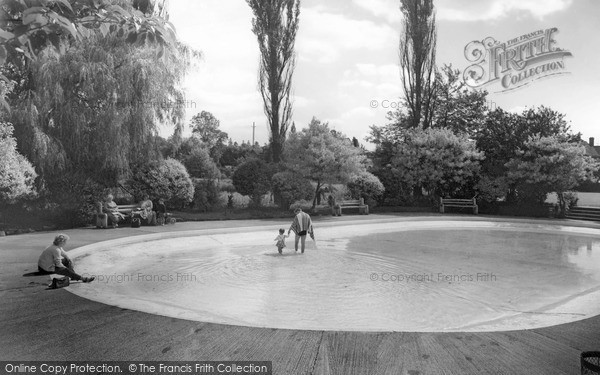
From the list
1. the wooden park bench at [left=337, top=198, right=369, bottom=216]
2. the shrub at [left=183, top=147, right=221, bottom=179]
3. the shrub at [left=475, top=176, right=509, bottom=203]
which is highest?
the shrub at [left=183, top=147, right=221, bottom=179]

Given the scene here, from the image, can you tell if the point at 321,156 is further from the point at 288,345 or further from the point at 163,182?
the point at 288,345

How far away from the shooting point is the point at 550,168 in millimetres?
26422

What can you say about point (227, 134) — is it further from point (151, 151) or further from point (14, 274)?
point (14, 274)

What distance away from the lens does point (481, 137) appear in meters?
34.7

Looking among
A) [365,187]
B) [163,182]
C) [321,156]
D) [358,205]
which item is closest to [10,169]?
[163,182]

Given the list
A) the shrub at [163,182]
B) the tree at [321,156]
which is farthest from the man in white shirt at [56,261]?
the tree at [321,156]

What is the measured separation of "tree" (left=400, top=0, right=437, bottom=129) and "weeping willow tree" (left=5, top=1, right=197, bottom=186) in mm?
21104

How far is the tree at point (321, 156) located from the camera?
25953 mm

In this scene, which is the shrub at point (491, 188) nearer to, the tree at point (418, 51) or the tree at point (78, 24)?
the tree at point (418, 51)

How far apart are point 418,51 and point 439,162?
11076 millimetres

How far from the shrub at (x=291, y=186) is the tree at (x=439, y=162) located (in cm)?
733

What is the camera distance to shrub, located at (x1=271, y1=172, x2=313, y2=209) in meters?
26.7

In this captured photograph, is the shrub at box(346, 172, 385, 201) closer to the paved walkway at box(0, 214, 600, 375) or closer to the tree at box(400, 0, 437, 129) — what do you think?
the tree at box(400, 0, 437, 129)

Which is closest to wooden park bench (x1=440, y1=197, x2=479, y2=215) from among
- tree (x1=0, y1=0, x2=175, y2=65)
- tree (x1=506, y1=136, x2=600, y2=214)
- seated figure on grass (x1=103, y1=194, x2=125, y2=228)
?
tree (x1=506, y1=136, x2=600, y2=214)
